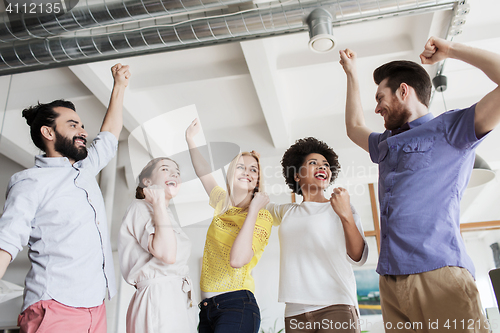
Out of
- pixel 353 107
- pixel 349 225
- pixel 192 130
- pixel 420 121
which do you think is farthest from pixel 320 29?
pixel 349 225

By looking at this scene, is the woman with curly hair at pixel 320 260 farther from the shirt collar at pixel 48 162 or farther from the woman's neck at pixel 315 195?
the shirt collar at pixel 48 162

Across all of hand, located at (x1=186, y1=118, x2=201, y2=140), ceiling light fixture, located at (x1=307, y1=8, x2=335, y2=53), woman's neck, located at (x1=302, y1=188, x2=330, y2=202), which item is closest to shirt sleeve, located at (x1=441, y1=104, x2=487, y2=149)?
woman's neck, located at (x1=302, y1=188, x2=330, y2=202)

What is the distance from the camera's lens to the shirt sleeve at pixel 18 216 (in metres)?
1.23

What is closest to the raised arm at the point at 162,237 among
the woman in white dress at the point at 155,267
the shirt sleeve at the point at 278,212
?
the woman in white dress at the point at 155,267

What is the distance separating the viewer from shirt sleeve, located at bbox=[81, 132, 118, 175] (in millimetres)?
1668

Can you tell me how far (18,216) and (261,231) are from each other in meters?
0.98

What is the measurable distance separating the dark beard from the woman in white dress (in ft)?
1.02

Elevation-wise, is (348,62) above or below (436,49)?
above

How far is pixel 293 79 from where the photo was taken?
3.95m

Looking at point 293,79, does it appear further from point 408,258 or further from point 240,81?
point 408,258

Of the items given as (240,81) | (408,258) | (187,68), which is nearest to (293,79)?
(240,81)

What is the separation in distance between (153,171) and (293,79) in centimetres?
256

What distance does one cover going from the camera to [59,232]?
137 cm

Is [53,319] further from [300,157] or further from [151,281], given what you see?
[300,157]
